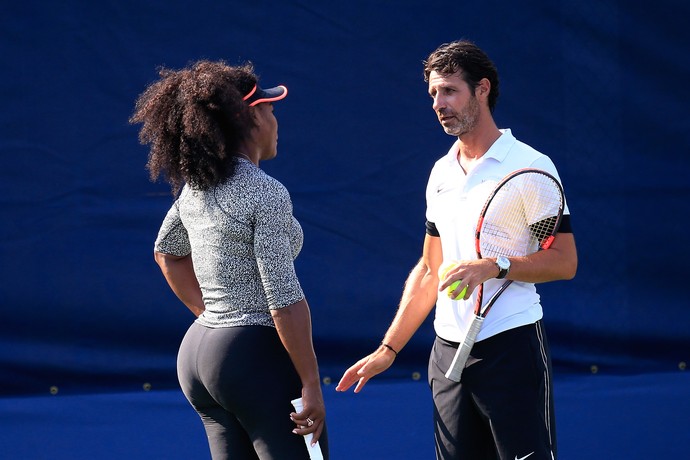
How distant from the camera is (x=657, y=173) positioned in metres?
3.84

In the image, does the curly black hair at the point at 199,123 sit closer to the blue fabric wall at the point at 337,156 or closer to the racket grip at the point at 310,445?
the racket grip at the point at 310,445

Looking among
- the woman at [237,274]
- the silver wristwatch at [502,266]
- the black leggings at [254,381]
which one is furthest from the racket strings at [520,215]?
the black leggings at [254,381]

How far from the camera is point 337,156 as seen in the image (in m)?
3.81

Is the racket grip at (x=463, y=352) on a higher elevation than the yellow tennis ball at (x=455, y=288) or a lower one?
lower

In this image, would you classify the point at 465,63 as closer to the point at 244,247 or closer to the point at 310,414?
the point at 244,247

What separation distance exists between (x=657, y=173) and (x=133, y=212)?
2055mm

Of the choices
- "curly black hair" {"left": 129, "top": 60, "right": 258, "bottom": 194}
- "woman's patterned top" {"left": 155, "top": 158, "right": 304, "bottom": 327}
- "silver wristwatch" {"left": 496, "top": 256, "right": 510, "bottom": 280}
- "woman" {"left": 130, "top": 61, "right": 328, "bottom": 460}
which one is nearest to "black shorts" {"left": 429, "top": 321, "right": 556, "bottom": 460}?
"silver wristwatch" {"left": 496, "top": 256, "right": 510, "bottom": 280}

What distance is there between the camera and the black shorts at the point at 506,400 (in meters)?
2.36

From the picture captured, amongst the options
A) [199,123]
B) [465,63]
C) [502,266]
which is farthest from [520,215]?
[199,123]

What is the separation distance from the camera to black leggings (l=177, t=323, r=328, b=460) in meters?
2.18

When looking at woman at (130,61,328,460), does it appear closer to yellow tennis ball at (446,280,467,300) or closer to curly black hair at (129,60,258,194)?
curly black hair at (129,60,258,194)

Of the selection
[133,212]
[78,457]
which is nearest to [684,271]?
[133,212]

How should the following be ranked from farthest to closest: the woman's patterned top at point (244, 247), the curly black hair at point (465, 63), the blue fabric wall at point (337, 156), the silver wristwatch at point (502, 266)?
the blue fabric wall at point (337, 156)
the curly black hair at point (465, 63)
the silver wristwatch at point (502, 266)
the woman's patterned top at point (244, 247)

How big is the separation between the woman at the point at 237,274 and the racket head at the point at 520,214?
472 mm
